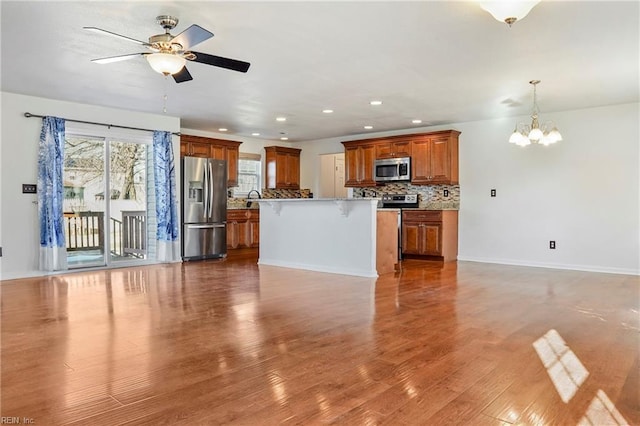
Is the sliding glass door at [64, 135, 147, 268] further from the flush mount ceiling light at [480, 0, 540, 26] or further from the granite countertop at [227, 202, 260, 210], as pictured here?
the flush mount ceiling light at [480, 0, 540, 26]

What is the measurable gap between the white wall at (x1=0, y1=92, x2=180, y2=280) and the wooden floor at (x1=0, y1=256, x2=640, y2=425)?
2.63ft

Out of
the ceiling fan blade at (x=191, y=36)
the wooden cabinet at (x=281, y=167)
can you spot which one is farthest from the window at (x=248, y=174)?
the ceiling fan blade at (x=191, y=36)

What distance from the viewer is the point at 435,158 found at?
306 inches

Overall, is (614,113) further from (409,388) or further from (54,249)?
(54,249)

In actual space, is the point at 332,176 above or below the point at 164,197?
above

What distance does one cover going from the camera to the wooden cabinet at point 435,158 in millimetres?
7645

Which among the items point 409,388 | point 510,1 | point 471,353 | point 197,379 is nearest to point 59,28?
point 197,379

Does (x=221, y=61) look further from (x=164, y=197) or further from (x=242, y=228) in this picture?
(x=242, y=228)

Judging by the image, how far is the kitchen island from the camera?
19.5 feet

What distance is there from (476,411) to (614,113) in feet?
19.7

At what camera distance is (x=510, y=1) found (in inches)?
99.6

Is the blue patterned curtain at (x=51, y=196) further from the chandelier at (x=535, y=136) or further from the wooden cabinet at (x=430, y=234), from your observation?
the chandelier at (x=535, y=136)

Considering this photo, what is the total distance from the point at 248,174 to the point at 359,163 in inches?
100

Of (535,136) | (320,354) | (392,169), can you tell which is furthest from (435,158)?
(320,354)
